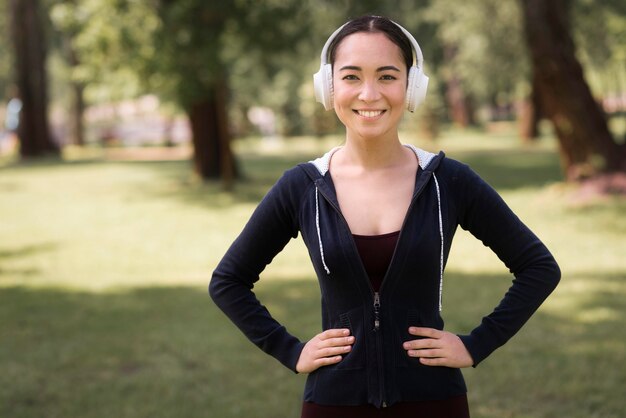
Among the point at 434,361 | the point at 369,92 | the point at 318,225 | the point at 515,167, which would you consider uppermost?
the point at 369,92

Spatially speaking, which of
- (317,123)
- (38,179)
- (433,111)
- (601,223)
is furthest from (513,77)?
(601,223)

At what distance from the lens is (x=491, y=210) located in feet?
8.09

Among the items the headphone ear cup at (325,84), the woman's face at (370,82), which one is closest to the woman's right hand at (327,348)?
the woman's face at (370,82)

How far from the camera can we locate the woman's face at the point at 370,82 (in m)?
2.42

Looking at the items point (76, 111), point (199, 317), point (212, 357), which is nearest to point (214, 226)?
point (199, 317)

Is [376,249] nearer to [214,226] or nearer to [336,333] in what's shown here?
[336,333]

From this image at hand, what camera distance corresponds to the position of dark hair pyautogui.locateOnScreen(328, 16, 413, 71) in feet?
8.03

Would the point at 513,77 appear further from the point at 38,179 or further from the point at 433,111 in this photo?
the point at 38,179

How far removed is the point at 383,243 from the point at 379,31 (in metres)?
0.62

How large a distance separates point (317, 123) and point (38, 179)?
1567 cm

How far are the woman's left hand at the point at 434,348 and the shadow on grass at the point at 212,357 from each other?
10.3ft

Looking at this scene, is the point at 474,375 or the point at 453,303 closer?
the point at 474,375

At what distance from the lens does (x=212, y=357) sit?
679cm

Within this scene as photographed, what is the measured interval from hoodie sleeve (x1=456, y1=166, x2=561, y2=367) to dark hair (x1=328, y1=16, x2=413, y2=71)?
39 cm
